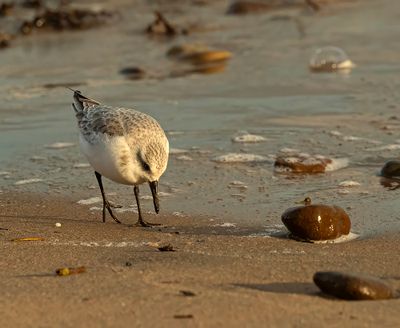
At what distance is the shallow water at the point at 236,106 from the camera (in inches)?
270

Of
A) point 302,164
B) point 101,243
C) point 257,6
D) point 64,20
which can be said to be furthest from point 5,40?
point 101,243

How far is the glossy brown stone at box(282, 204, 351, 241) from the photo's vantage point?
565 cm

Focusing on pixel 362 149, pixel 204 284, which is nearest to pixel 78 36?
pixel 362 149

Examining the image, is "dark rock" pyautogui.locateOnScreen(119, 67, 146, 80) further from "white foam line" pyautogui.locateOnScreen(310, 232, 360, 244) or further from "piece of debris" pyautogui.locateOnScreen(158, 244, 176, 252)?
"piece of debris" pyautogui.locateOnScreen(158, 244, 176, 252)

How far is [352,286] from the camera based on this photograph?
14.2 feet

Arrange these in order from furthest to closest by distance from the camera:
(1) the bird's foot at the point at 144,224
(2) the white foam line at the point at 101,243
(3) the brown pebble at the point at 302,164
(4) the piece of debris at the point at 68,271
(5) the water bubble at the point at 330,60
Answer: (5) the water bubble at the point at 330,60 < (3) the brown pebble at the point at 302,164 < (1) the bird's foot at the point at 144,224 < (2) the white foam line at the point at 101,243 < (4) the piece of debris at the point at 68,271

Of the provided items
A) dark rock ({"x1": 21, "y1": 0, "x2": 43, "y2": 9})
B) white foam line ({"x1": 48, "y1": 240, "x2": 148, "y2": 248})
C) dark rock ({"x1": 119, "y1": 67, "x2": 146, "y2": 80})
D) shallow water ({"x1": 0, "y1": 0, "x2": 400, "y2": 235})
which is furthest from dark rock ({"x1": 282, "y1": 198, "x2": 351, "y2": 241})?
dark rock ({"x1": 21, "y1": 0, "x2": 43, "y2": 9})

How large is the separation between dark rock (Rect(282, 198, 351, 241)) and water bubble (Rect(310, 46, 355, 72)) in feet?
17.2

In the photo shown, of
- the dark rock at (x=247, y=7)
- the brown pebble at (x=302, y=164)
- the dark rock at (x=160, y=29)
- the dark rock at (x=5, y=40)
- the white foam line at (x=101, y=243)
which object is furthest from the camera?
the dark rock at (x=247, y=7)

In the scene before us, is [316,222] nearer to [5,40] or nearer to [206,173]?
[206,173]

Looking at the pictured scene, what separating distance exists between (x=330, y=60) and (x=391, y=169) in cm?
406

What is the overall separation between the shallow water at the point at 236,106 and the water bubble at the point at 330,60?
0.15 meters

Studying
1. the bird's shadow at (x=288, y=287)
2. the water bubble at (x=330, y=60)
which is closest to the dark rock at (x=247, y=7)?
the water bubble at (x=330, y=60)

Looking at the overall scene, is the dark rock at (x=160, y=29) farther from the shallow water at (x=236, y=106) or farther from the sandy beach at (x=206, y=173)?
the shallow water at (x=236, y=106)
